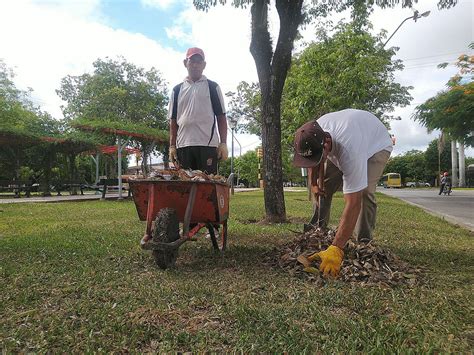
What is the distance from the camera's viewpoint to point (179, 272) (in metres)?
3.10

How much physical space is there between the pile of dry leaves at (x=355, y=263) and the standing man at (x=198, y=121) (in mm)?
1195

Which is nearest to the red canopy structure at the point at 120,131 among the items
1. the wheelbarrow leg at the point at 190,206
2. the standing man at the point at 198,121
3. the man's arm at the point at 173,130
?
the man's arm at the point at 173,130

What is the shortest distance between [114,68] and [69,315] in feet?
99.4

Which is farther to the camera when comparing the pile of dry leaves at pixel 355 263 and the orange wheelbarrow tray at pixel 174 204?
the orange wheelbarrow tray at pixel 174 204

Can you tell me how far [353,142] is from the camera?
9.63ft

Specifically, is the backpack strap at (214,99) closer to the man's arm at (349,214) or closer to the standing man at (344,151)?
the standing man at (344,151)

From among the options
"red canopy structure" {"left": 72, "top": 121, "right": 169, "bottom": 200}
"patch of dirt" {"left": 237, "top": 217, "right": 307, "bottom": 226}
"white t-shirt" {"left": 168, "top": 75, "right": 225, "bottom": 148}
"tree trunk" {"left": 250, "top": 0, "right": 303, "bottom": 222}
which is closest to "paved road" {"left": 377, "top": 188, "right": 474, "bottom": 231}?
"patch of dirt" {"left": 237, "top": 217, "right": 307, "bottom": 226}

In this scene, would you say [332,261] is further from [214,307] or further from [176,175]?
[176,175]

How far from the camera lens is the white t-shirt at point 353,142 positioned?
2873mm

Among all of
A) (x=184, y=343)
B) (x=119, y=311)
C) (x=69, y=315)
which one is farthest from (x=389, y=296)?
(x=69, y=315)

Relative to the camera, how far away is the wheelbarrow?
3043mm

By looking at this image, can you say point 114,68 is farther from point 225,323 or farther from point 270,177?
point 225,323

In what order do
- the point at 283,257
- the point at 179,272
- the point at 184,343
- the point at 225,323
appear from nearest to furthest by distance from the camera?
the point at 184,343
the point at 225,323
the point at 179,272
the point at 283,257

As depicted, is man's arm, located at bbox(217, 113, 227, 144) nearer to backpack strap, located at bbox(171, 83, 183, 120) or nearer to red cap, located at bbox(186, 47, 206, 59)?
backpack strap, located at bbox(171, 83, 183, 120)
